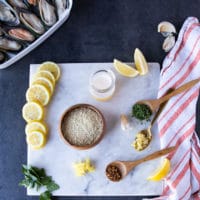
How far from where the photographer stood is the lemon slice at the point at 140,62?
4.39ft

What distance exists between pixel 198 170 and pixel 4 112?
0.68 m

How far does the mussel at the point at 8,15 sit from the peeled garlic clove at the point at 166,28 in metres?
0.49

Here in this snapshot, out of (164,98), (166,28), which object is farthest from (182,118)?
(166,28)

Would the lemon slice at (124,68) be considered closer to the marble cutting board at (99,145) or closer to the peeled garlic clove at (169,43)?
the marble cutting board at (99,145)

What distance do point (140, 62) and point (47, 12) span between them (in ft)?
1.15

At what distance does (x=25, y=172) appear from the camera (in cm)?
129

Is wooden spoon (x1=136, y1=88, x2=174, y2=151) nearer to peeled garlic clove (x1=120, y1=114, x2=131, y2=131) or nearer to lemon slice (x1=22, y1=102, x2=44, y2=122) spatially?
peeled garlic clove (x1=120, y1=114, x2=131, y2=131)

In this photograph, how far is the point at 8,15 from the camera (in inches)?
49.1

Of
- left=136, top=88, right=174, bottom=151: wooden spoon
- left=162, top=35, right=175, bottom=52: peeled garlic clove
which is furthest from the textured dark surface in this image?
left=136, top=88, right=174, bottom=151: wooden spoon

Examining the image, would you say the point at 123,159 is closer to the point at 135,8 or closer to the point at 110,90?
the point at 110,90

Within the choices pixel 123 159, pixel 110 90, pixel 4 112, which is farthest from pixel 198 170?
pixel 4 112

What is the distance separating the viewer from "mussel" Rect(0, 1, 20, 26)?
122 cm

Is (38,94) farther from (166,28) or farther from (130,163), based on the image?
(166,28)

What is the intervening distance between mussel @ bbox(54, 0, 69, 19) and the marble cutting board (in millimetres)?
178
